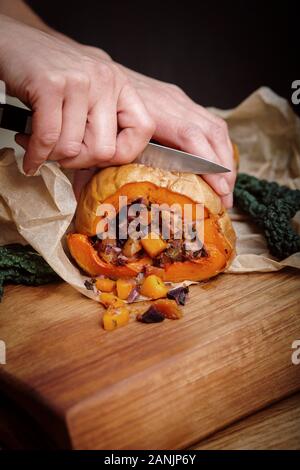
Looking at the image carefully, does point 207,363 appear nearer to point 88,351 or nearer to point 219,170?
point 88,351

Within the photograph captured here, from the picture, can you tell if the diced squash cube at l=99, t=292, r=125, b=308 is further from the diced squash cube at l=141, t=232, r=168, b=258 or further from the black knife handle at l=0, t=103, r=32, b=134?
the black knife handle at l=0, t=103, r=32, b=134

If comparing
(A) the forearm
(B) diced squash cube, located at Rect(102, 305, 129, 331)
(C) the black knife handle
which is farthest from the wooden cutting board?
(A) the forearm

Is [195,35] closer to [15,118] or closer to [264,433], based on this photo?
[15,118]

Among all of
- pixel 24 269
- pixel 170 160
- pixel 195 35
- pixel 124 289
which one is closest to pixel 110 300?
pixel 124 289

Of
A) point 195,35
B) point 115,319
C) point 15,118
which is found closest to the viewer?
point 115,319

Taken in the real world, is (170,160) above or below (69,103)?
below

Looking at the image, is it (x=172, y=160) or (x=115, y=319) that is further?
(x=172, y=160)

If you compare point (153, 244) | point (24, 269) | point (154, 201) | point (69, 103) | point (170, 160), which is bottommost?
point (24, 269)
